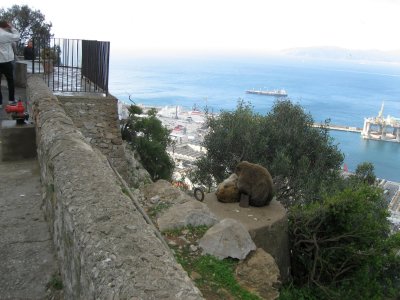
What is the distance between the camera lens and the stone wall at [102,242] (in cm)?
177

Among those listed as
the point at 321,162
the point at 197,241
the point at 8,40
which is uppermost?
the point at 8,40

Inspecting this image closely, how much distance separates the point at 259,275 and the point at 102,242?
3.35 m

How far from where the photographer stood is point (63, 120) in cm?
493

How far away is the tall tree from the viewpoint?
57.4 ft

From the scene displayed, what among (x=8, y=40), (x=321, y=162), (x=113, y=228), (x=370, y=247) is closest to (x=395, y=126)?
(x=321, y=162)

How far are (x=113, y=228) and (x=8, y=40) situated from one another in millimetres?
7631

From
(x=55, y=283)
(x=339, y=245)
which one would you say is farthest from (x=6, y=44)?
(x=339, y=245)

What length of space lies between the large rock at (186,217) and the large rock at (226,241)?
346mm

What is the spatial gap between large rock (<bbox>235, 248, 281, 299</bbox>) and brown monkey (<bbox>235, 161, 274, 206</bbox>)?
2192mm

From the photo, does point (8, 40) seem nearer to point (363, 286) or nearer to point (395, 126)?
point (363, 286)

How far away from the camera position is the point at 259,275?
501 centimetres

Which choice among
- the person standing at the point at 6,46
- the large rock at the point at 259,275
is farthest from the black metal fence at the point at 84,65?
the large rock at the point at 259,275

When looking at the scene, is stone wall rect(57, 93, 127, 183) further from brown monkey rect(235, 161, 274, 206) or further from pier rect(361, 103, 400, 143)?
pier rect(361, 103, 400, 143)

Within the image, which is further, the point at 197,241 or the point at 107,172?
the point at 197,241
